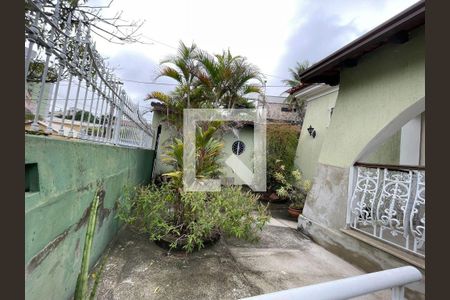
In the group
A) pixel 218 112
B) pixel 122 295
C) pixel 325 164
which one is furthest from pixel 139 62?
pixel 122 295

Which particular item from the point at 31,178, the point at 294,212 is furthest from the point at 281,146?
the point at 31,178

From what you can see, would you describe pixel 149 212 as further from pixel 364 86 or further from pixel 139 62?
pixel 139 62

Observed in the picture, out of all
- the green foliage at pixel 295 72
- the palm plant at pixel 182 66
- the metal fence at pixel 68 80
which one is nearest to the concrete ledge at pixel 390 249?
the metal fence at pixel 68 80

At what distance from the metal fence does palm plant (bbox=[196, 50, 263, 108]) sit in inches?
174

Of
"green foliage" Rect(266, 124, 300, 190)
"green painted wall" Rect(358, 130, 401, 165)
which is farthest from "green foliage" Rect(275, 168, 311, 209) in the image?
"green painted wall" Rect(358, 130, 401, 165)

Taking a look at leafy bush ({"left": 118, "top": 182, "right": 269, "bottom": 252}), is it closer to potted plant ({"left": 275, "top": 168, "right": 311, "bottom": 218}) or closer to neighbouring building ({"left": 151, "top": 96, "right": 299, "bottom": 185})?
potted plant ({"left": 275, "top": 168, "right": 311, "bottom": 218})

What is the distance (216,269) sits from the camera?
3553mm

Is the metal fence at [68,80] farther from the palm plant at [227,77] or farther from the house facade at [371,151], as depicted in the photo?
the palm plant at [227,77]

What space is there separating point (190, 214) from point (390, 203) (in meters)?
3.33

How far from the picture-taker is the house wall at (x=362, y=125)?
11.7 ft

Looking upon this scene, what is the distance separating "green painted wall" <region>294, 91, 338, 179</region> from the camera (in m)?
8.59

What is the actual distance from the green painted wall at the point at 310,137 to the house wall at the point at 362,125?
329 centimetres

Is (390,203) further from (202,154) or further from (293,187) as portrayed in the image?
(293,187)

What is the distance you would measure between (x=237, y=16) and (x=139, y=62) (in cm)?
434
